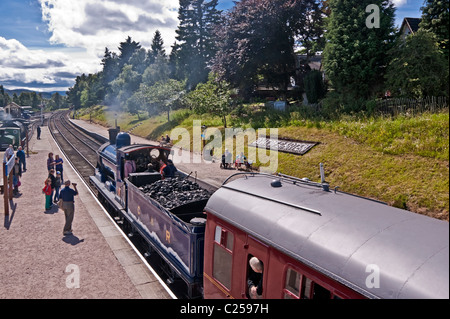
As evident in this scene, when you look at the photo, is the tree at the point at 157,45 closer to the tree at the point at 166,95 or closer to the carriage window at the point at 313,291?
the tree at the point at 166,95

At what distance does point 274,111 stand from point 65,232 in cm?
2227

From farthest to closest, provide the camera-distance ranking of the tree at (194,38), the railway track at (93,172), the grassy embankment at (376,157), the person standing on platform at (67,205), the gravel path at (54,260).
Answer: the tree at (194,38)
the person standing on platform at (67,205)
the railway track at (93,172)
the gravel path at (54,260)
the grassy embankment at (376,157)

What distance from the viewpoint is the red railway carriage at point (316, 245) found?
10.7 ft

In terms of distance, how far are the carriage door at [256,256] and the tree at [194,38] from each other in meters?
56.3

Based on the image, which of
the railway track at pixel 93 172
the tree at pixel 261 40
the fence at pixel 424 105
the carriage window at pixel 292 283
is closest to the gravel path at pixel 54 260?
the railway track at pixel 93 172

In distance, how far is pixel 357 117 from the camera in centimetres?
1938

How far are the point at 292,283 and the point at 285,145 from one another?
18.7m

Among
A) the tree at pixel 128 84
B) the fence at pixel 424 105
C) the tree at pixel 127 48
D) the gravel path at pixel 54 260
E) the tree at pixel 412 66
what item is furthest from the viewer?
the tree at pixel 127 48

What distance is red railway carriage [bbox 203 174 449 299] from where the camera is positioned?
3250mm

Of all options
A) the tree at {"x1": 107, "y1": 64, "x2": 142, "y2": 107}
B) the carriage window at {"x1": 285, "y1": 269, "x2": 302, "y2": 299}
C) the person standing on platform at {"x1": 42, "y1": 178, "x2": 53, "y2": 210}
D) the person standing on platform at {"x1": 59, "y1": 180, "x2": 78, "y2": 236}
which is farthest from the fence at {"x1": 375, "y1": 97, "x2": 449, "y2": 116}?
the tree at {"x1": 107, "y1": 64, "x2": 142, "y2": 107}

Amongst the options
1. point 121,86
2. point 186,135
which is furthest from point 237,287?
point 121,86

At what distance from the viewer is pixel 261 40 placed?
101 feet
